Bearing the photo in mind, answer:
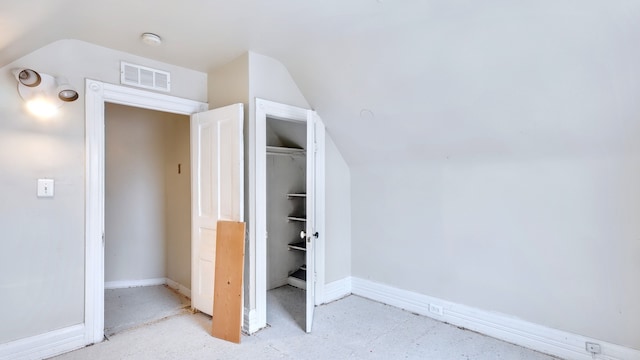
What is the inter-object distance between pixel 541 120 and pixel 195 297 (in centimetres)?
346

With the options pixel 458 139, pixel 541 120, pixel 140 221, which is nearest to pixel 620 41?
pixel 541 120

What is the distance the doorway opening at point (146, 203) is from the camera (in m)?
4.06

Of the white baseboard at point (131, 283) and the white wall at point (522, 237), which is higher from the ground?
the white wall at point (522, 237)

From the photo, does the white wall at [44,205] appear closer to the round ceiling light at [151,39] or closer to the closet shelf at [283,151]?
the round ceiling light at [151,39]

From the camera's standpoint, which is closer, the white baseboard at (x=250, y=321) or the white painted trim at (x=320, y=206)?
the white baseboard at (x=250, y=321)

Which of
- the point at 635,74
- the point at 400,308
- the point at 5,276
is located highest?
the point at 635,74

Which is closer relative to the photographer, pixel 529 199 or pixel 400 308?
pixel 529 199

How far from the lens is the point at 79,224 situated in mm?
2656

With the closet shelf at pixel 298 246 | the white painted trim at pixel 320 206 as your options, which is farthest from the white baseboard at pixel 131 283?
the white painted trim at pixel 320 206

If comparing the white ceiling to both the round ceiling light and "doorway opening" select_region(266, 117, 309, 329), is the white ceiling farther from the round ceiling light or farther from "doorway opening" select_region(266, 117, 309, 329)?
"doorway opening" select_region(266, 117, 309, 329)

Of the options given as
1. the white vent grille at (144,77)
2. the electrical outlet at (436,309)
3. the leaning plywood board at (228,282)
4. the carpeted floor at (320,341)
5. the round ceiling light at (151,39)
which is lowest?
the carpeted floor at (320,341)

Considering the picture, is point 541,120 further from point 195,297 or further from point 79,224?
point 79,224

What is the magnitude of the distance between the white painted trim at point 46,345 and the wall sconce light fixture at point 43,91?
169 cm

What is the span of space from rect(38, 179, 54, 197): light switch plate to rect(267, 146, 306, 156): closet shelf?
216cm
